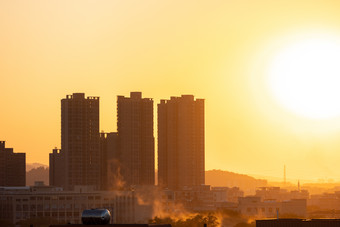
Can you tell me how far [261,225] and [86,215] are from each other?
5213 centimetres

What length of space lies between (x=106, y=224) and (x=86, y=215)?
212cm

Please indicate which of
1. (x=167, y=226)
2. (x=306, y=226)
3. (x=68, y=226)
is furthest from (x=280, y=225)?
(x=68, y=226)

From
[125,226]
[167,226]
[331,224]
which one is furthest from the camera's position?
[331,224]

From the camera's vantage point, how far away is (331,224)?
481 ft

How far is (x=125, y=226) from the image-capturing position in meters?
102

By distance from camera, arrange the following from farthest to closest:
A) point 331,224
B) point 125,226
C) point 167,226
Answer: point 331,224, point 167,226, point 125,226

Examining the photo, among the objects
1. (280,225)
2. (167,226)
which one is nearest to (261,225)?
(280,225)

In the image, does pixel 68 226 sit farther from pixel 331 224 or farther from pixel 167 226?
pixel 331 224

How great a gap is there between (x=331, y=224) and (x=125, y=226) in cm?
5110

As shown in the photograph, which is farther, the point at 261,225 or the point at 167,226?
the point at 261,225

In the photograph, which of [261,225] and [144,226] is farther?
[261,225]

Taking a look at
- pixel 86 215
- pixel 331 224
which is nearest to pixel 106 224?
pixel 86 215

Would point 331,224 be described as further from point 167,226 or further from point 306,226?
point 167,226

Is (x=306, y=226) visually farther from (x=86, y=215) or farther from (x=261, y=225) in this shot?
(x=86, y=215)
